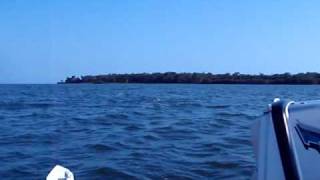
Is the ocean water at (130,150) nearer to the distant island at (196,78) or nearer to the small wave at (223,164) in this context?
the small wave at (223,164)

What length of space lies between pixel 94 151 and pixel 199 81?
313 ft

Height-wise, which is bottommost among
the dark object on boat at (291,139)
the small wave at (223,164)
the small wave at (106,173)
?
the small wave at (106,173)

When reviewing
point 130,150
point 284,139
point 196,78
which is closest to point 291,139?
point 284,139

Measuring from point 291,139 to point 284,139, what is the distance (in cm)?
7

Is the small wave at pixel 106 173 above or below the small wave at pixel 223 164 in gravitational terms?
below

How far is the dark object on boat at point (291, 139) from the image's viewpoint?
329 centimetres

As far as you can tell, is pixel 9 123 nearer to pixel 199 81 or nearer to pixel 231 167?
pixel 231 167

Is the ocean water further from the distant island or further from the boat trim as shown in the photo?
the distant island

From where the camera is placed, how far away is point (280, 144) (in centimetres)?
325

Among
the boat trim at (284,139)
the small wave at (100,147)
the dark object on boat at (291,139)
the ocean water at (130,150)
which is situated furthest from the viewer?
the small wave at (100,147)

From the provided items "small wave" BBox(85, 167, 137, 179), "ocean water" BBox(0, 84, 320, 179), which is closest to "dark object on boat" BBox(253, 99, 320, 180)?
"ocean water" BBox(0, 84, 320, 179)

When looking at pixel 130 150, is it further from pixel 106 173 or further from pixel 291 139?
pixel 291 139

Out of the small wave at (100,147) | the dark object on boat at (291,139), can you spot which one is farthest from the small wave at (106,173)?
the dark object on boat at (291,139)

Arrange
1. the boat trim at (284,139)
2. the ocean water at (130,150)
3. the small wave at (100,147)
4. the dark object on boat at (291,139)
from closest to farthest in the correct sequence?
the boat trim at (284,139) → the dark object on boat at (291,139) → the ocean water at (130,150) → the small wave at (100,147)
